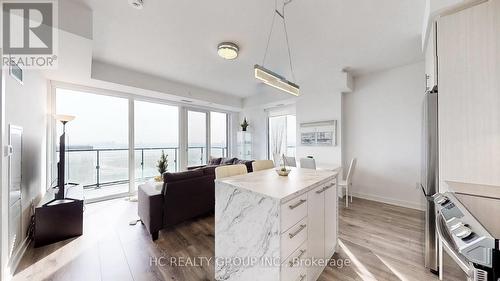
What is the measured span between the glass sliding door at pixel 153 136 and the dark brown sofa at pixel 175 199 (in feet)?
7.25

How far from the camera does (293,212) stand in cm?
138

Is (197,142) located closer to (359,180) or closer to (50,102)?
(50,102)

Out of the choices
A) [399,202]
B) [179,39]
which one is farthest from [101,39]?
[399,202]

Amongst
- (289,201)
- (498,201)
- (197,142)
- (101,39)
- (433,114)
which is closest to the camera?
(498,201)

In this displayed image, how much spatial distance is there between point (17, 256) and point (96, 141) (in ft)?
8.80

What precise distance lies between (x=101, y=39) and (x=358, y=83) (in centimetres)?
471

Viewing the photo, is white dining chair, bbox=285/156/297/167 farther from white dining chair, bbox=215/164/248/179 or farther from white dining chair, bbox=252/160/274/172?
white dining chair, bbox=215/164/248/179

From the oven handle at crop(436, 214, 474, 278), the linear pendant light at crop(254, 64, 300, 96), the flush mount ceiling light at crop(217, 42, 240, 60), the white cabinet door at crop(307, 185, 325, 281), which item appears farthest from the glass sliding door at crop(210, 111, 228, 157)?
the oven handle at crop(436, 214, 474, 278)

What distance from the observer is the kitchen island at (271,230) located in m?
1.30

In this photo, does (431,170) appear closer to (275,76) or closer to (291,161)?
(275,76)

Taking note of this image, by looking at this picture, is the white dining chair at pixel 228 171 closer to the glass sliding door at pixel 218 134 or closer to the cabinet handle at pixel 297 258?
the cabinet handle at pixel 297 258

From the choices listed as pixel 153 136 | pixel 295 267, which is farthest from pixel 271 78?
pixel 153 136

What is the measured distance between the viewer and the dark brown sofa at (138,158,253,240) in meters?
2.43

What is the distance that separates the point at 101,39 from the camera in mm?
2629
